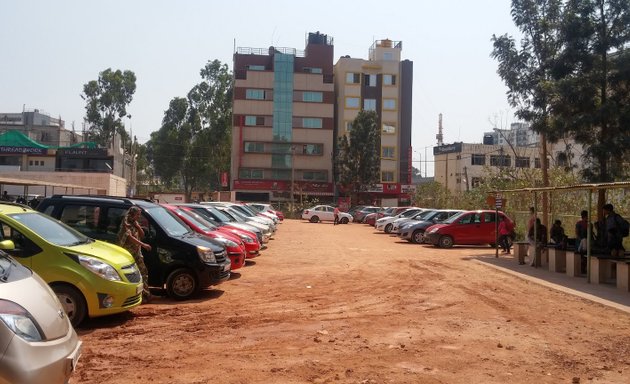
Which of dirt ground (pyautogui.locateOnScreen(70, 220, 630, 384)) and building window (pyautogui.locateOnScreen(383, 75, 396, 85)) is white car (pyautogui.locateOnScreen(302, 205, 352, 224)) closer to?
building window (pyautogui.locateOnScreen(383, 75, 396, 85))

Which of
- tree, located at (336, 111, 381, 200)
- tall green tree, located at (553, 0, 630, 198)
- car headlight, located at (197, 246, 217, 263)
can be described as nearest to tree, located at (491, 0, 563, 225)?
tall green tree, located at (553, 0, 630, 198)

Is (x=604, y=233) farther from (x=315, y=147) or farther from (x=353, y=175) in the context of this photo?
(x=315, y=147)

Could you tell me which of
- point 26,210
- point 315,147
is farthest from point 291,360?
point 315,147

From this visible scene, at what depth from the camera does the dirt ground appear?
5.82 m

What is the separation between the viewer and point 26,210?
7.82 m

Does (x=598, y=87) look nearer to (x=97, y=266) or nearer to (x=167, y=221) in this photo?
(x=167, y=221)

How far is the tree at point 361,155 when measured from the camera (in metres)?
66.2

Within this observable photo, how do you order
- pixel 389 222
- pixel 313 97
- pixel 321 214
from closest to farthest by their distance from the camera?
pixel 389 222
pixel 321 214
pixel 313 97

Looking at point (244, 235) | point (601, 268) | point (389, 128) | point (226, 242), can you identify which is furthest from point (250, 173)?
point (601, 268)

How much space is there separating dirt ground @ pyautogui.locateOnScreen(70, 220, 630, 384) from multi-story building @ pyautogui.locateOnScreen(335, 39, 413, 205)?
64.0 meters

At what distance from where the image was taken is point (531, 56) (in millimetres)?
21453

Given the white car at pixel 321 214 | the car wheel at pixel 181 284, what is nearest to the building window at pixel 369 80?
the white car at pixel 321 214

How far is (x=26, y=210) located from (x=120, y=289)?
5.74 ft

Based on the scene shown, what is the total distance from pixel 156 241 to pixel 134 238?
0.88m
